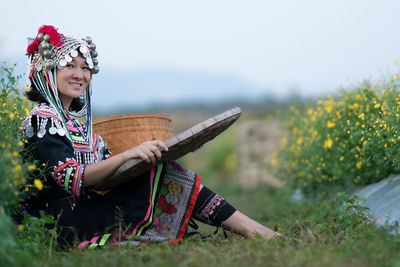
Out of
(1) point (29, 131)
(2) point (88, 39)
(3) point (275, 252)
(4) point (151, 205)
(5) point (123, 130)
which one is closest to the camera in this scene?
(3) point (275, 252)

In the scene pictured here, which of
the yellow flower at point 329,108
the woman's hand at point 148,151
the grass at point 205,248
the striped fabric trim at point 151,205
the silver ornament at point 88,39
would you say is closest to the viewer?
the grass at point 205,248

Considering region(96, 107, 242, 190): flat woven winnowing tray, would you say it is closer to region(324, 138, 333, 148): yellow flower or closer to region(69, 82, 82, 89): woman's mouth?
region(69, 82, 82, 89): woman's mouth

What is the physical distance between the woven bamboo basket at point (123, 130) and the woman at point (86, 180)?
1.29 feet

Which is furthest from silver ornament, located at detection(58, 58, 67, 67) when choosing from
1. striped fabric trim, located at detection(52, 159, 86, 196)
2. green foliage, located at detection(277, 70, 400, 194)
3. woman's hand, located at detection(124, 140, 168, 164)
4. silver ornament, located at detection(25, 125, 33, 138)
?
Result: green foliage, located at detection(277, 70, 400, 194)

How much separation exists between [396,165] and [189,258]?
1.92 meters

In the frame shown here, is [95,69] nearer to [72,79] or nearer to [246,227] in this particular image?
[72,79]

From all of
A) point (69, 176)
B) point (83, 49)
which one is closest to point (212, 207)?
point (69, 176)

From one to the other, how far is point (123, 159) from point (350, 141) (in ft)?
7.86

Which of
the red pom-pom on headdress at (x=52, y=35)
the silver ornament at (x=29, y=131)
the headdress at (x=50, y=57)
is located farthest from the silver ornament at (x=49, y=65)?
the silver ornament at (x=29, y=131)

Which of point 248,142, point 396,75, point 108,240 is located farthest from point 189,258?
point 248,142

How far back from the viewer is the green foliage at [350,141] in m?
3.31

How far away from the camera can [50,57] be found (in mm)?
2793

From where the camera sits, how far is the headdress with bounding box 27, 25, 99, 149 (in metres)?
2.77

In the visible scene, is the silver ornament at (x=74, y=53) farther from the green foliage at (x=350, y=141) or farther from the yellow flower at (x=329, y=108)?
the yellow flower at (x=329, y=108)
